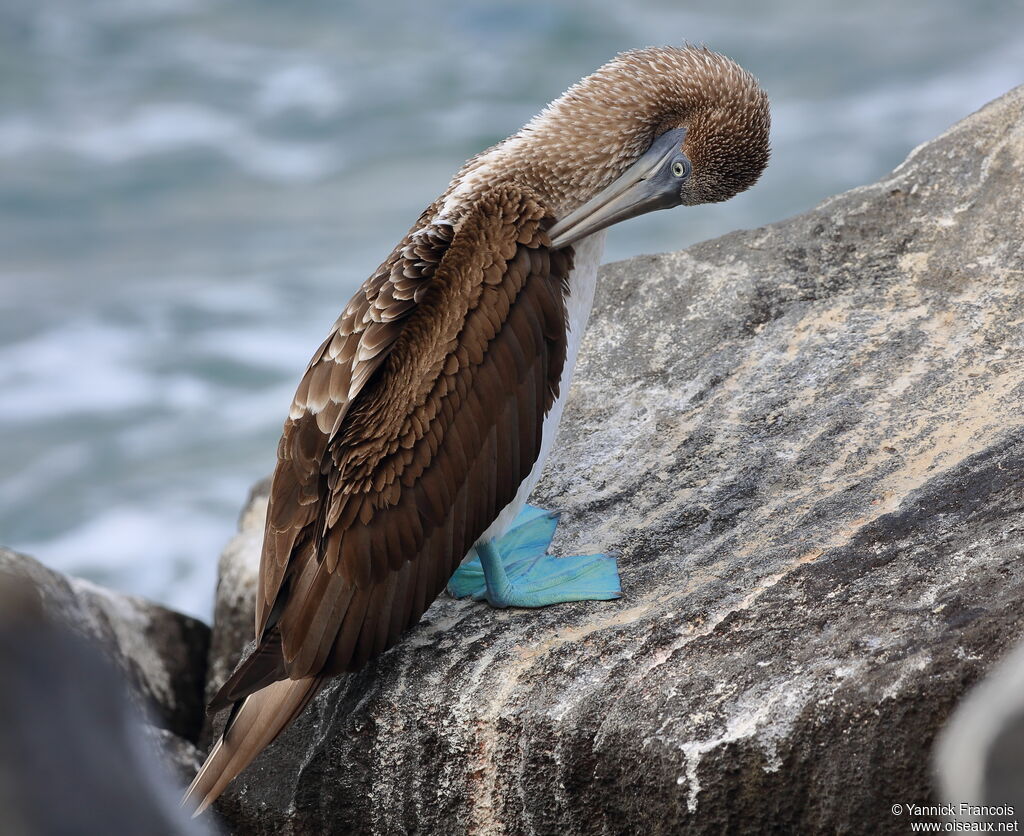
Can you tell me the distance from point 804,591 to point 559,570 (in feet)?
2.85

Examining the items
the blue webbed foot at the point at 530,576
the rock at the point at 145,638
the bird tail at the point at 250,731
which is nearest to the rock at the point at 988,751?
the blue webbed foot at the point at 530,576

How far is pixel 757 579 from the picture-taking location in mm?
3637

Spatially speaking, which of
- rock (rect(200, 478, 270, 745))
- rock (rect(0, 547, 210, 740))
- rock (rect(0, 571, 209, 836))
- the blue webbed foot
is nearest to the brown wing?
the blue webbed foot

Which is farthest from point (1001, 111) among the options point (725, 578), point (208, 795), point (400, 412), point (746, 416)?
point (208, 795)

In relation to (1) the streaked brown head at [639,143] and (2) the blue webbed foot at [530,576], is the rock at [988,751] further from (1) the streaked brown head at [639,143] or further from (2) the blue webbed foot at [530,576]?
(1) the streaked brown head at [639,143]

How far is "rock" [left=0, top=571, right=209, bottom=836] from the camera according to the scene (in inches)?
104

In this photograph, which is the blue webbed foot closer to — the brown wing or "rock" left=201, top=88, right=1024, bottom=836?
"rock" left=201, top=88, right=1024, bottom=836

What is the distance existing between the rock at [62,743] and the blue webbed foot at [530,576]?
1.22m

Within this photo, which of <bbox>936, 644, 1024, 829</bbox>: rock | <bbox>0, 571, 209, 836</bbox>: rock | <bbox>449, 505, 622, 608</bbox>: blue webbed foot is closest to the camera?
<bbox>936, 644, 1024, 829</bbox>: rock

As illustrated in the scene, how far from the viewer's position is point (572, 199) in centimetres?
412

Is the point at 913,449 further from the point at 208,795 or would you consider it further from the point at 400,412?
the point at 208,795

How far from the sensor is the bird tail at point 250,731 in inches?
136

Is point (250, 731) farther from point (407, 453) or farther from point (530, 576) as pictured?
point (530, 576)

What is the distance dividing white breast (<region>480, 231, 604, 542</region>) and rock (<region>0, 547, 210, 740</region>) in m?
1.82
